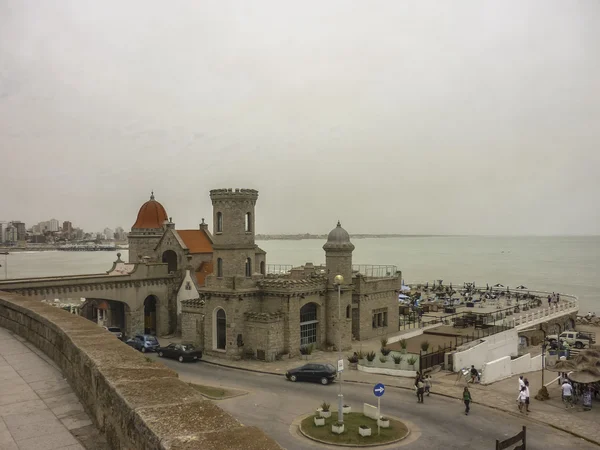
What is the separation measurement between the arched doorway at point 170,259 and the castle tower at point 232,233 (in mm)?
13256

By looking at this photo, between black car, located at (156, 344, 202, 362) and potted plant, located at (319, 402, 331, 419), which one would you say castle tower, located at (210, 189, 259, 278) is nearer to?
black car, located at (156, 344, 202, 362)

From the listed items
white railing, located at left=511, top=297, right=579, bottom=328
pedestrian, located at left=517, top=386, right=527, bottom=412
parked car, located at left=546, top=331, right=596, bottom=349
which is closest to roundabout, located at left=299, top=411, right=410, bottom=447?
pedestrian, located at left=517, top=386, right=527, bottom=412

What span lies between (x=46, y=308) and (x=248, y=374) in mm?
20087

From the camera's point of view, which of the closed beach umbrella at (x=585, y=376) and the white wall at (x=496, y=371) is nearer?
the closed beach umbrella at (x=585, y=376)

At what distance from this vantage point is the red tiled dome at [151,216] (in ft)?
170

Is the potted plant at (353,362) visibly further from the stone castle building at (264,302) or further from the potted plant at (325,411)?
the potted plant at (325,411)

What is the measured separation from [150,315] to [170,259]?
5630 mm

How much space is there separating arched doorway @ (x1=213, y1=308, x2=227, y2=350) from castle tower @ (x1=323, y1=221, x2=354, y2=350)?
25.8 feet

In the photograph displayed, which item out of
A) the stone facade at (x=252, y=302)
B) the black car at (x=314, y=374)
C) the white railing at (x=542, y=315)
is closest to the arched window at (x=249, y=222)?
the stone facade at (x=252, y=302)

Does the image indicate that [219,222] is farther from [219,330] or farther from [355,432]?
[355,432]

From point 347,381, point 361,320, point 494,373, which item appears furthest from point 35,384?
point 361,320

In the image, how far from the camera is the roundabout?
20.8m

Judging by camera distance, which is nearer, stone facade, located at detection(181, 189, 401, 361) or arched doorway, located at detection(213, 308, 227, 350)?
stone facade, located at detection(181, 189, 401, 361)

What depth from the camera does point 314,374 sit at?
98.0ft
